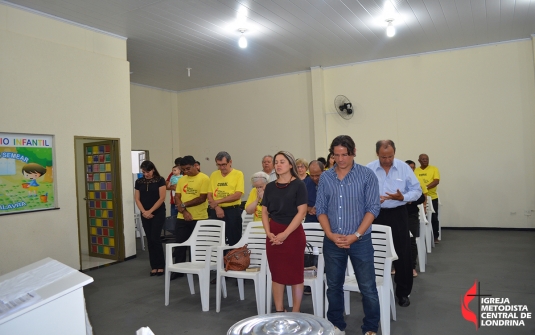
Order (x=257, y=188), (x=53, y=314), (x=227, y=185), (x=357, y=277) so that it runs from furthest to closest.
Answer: (x=227, y=185)
(x=257, y=188)
(x=357, y=277)
(x=53, y=314)

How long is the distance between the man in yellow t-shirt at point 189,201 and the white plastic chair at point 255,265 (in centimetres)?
101

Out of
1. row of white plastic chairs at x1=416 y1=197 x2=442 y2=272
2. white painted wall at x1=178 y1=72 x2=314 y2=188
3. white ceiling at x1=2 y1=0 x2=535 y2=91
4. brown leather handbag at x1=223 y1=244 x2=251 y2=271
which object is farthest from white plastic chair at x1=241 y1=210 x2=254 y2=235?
white painted wall at x1=178 y1=72 x2=314 y2=188

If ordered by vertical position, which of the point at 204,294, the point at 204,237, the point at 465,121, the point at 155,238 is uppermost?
the point at 465,121

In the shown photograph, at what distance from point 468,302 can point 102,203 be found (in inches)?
208

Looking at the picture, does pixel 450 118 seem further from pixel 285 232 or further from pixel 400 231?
pixel 285 232

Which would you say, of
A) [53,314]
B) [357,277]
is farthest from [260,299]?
[53,314]

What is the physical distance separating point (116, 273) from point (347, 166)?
3.97 metres

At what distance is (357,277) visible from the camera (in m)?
2.93

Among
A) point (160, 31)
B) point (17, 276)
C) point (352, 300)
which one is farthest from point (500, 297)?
point (160, 31)

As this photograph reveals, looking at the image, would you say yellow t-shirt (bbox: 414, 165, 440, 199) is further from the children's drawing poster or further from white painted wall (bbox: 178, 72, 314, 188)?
the children's drawing poster

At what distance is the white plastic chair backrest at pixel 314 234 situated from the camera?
3.86m

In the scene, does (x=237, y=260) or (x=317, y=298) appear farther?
(x=237, y=260)

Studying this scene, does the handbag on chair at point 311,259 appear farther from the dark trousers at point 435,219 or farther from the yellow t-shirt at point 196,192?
the dark trousers at point 435,219

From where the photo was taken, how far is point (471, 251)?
5938 millimetres
